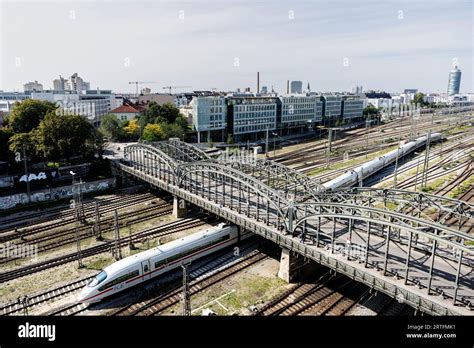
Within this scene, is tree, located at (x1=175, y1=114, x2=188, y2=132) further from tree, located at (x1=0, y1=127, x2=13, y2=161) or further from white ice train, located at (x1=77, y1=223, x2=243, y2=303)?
white ice train, located at (x1=77, y1=223, x2=243, y2=303)

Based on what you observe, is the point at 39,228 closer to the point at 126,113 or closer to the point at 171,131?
the point at 171,131

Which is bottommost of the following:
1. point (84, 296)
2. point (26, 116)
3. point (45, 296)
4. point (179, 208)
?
point (45, 296)

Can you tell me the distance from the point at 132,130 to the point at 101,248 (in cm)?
6738

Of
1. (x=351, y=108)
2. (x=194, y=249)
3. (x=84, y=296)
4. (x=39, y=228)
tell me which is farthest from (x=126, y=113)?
(x=351, y=108)

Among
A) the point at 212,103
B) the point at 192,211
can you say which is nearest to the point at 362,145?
the point at 212,103

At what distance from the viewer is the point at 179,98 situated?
171 meters

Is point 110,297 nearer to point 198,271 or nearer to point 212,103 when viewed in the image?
point 198,271

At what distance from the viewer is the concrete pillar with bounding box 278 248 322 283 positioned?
32500 mm

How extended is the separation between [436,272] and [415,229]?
606 cm

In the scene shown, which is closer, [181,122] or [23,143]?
[23,143]

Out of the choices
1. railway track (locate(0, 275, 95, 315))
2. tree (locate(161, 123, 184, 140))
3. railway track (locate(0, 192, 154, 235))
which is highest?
tree (locate(161, 123, 184, 140))

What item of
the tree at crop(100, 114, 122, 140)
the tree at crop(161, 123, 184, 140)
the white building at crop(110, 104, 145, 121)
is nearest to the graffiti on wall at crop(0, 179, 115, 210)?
the tree at crop(161, 123, 184, 140)

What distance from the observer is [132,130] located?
101125mm

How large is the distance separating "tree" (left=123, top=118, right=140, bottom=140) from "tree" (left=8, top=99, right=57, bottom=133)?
101 ft
